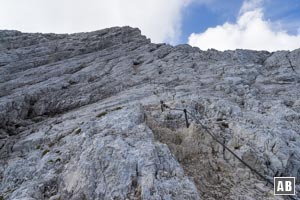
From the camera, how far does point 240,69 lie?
3862 centimetres

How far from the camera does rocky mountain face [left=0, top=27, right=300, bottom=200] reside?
1725 cm

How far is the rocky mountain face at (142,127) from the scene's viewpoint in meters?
17.2


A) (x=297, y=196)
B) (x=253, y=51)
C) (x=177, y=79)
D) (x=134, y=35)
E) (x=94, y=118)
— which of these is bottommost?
(x=297, y=196)

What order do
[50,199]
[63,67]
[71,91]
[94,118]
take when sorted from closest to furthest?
[50,199] < [94,118] < [71,91] < [63,67]

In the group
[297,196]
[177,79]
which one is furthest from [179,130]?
[177,79]

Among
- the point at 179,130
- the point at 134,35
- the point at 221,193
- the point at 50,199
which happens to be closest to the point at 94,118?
the point at 179,130

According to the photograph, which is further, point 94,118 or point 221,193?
point 94,118

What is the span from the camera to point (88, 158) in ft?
61.1

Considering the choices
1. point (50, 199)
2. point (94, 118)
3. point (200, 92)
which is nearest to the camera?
point (50, 199)

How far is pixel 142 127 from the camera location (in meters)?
21.7

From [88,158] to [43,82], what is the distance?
2154 cm

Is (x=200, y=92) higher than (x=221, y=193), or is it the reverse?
(x=200, y=92)

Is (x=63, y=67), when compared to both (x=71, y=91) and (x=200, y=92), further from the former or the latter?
(x=200, y=92)

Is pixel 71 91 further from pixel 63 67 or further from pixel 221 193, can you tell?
pixel 221 193
